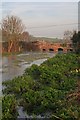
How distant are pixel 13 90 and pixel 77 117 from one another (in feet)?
11.3

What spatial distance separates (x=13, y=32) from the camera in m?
26.4

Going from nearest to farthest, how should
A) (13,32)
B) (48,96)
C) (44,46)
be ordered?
(48,96) → (13,32) → (44,46)

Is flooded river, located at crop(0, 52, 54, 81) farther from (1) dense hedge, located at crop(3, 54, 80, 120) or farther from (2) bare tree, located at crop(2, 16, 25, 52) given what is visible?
(2) bare tree, located at crop(2, 16, 25, 52)

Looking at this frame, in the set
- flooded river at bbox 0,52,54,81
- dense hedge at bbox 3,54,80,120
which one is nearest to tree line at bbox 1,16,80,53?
flooded river at bbox 0,52,54,81

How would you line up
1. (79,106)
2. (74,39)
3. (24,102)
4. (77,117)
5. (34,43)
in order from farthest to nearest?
(34,43), (74,39), (24,102), (79,106), (77,117)

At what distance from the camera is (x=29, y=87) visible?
694cm

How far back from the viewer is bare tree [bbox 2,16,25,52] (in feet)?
82.2

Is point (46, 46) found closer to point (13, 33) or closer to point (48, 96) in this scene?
point (13, 33)

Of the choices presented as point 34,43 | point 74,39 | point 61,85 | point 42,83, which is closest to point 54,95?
point 61,85

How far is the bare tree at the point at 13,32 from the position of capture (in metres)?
25.1

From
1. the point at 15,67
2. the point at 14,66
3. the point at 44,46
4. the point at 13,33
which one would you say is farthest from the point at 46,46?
the point at 15,67

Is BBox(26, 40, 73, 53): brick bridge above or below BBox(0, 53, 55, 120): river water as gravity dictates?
above

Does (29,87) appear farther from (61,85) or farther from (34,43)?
(34,43)

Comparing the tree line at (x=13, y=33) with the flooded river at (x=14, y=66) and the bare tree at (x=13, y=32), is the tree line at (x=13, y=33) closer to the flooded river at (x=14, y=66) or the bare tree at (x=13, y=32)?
the bare tree at (x=13, y=32)
